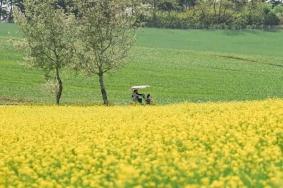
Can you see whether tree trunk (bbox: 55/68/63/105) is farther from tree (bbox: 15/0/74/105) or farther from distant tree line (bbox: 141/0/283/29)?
distant tree line (bbox: 141/0/283/29)

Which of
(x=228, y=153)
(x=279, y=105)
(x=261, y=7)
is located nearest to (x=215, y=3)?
(x=261, y=7)

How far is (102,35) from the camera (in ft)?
133

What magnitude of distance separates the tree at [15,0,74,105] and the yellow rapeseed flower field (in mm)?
20373

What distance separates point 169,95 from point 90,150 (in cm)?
3333

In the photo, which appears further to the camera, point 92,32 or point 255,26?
point 255,26

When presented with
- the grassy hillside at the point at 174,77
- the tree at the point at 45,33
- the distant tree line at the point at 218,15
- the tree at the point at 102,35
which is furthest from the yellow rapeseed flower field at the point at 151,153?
the distant tree line at the point at 218,15

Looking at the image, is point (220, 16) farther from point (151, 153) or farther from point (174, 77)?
point (151, 153)

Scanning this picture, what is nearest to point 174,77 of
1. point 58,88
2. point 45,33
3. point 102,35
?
point 58,88

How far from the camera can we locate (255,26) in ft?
381

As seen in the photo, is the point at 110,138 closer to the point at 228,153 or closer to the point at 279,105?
the point at 228,153

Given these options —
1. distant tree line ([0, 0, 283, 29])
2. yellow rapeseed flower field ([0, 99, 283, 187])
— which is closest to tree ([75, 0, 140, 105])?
yellow rapeseed flower field ([0, 99, 283, 187])

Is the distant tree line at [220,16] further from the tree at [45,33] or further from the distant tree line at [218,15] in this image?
the tree at [45,33]

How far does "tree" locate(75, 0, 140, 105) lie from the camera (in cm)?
3994

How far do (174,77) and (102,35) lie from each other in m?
17.0
